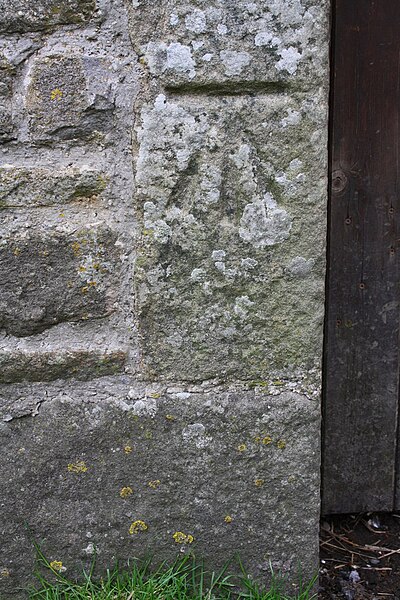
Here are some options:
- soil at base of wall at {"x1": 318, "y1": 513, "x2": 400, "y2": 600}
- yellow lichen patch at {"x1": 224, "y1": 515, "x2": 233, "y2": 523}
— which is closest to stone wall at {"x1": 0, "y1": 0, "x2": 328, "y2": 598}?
yellow lichen patch at {"x1": 224, "y1": 515, "x2": 233, "y2": 523}

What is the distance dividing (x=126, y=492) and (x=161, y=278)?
46 cm

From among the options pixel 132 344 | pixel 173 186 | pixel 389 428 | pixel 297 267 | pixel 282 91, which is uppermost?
pixel 282 91

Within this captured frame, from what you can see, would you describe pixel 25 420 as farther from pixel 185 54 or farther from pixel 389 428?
pixel 389 428

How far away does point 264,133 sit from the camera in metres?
1.22

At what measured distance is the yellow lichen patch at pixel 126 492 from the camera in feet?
4.48

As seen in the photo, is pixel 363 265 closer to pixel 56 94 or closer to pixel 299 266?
pixel 299 266

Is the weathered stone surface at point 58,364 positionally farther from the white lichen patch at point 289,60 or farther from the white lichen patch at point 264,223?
the white lichen patch at point 289,60

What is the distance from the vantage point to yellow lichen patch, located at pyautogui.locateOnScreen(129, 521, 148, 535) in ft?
4.52

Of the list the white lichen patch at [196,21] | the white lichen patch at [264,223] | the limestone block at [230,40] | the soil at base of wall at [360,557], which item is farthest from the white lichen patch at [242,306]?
the soil at base of wall at [360,557]

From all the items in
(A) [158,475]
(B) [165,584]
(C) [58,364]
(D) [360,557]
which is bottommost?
(D) [360,557]

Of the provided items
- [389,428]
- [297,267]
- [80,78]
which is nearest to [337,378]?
[389,428]

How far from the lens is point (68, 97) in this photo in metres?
1.22

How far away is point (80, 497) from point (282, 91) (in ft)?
3.00

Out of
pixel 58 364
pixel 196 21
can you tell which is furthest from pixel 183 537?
pixel 196 21
